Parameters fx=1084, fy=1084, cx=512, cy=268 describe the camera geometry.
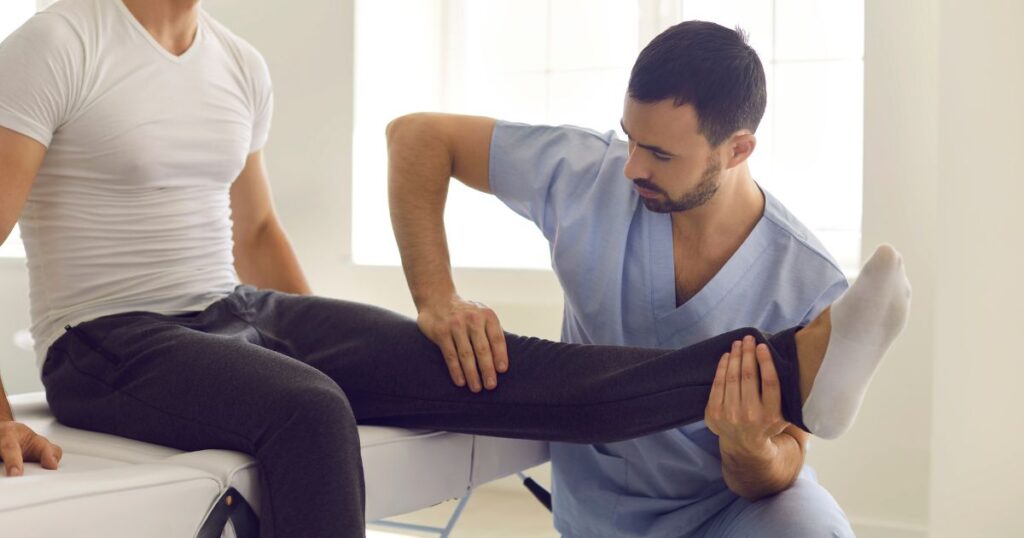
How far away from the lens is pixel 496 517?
2.72 meters

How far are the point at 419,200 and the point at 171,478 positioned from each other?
0.62 meters

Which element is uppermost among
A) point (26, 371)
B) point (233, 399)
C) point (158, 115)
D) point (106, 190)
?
point (158, 115)

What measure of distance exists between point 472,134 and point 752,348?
24.6 inches

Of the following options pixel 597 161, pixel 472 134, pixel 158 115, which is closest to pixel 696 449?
pixel 597 161

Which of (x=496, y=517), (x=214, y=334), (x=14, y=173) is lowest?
(x=496, y=517)

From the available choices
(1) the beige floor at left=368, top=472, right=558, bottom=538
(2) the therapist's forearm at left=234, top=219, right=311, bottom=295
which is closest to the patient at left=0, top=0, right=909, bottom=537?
(2) the therapist's forearm at left=234, top=219, right=311, bottom=295

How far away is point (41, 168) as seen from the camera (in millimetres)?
1513

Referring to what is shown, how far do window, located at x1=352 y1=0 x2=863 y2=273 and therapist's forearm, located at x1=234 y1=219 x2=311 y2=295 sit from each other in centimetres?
116

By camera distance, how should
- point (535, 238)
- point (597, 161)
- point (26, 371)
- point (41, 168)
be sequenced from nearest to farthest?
1. point (41, 168)
2. point (597, 161)
3. point (535, 238)
4. point (26, 371)

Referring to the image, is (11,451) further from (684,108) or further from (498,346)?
(684,108)

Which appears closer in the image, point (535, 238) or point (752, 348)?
point (752, 348)

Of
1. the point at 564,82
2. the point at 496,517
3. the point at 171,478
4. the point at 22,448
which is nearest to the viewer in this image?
the point at 171,478

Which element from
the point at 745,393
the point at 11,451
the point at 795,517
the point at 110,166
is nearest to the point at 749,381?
the point at 745,393

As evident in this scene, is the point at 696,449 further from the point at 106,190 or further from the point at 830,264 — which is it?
the point at 106,190
